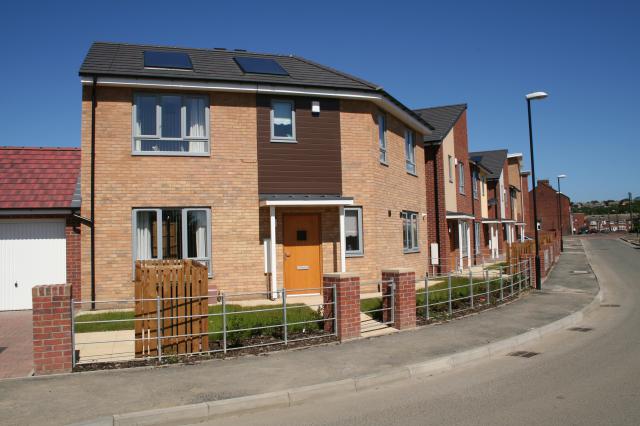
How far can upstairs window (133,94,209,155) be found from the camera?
1379cm

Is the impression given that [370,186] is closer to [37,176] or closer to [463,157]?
[37,176]

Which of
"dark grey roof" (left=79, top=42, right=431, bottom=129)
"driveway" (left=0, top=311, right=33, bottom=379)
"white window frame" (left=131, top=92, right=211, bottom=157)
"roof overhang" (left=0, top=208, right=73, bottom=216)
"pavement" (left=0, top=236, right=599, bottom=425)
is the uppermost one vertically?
"dark grey roof" (left=79, top=42, right=431, bottom=129)

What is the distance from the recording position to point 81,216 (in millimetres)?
13234

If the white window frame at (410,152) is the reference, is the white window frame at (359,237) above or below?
below

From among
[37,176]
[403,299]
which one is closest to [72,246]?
[37,176]

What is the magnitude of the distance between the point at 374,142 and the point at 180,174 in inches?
225

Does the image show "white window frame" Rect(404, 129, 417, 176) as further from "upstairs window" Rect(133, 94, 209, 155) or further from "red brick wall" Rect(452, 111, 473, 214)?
"upstairs window" Rect(133, 94, 209, 155)

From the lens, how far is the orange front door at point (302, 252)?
14891 mm

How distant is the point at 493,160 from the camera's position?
39.1 m

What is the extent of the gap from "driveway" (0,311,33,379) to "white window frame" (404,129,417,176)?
1253cm

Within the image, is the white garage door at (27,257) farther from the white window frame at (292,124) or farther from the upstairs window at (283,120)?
the upstairs window at (283,120)

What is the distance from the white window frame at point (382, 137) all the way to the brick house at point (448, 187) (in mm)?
5391

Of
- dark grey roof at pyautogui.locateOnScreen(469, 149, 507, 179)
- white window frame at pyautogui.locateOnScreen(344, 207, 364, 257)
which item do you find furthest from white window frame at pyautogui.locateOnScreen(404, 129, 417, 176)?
dark grey roof at pyautogui.locateOnScreen(469, 149, 507, 179)

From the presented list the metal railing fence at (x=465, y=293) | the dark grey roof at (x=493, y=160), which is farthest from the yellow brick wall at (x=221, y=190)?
the dark grey roof at (x=493, y=160)
